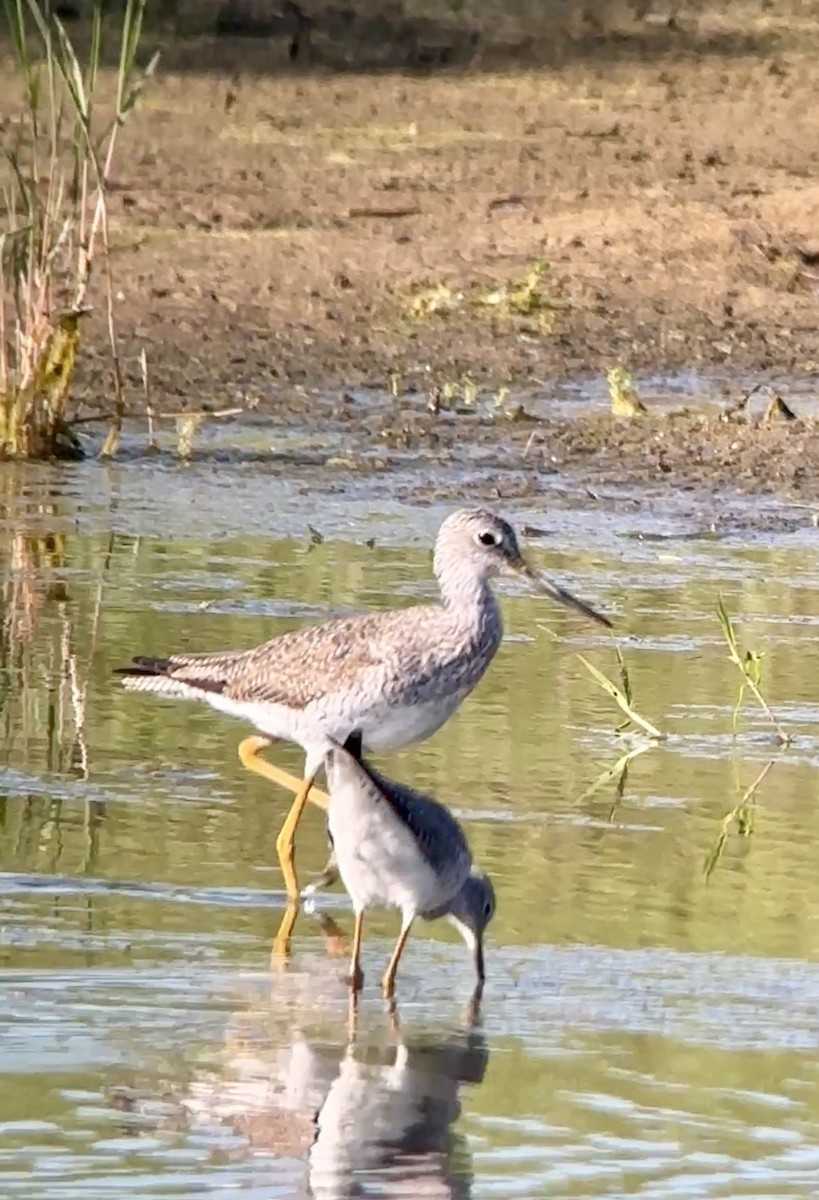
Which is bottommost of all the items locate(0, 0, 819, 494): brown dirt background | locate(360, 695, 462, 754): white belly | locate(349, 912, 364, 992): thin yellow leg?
locate(0, 0, 819, 494): brown dirt background

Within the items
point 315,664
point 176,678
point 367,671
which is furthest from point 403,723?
point 176,678

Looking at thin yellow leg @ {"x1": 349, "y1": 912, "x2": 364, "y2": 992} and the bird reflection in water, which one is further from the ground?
the bird reflection in water

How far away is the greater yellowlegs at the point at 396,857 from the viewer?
6.17m

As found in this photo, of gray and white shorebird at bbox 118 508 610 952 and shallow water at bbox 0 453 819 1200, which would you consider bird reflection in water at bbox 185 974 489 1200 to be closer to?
shallow water at bbox 0 453 819 1200

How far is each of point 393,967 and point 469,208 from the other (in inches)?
386

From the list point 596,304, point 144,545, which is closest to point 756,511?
point 144,545

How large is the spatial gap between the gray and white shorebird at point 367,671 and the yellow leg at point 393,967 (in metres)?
0.58

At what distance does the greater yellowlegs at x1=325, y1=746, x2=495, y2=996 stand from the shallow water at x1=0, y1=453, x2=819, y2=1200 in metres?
0.08

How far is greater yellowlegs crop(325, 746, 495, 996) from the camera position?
617 centimetres

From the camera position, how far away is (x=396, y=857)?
6176 millimetres

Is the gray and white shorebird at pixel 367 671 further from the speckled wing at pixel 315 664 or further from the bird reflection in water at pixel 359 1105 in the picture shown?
the bird reflection in water at pixel 359 1105

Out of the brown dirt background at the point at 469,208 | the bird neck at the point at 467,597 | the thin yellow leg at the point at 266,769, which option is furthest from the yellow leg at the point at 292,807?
the brown dirt background at the point at 469,208

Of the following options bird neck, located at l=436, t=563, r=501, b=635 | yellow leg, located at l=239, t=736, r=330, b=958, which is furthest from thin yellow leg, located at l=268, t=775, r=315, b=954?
bird neck, located at l=436, t=563, r=501, b=635

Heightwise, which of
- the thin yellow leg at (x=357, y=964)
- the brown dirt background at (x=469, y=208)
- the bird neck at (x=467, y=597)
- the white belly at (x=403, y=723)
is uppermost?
the bird neck at (x=467, y=597)
